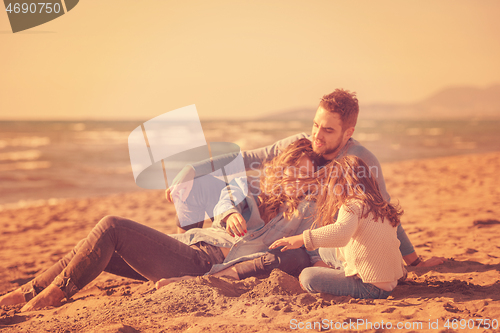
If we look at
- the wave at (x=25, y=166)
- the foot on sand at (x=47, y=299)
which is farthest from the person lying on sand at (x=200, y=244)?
the wave at (x=25, y=166)

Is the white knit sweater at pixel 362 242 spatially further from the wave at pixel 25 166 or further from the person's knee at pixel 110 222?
the wave at pixel 25 166

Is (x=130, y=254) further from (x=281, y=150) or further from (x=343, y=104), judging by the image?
(x=343, y=104)

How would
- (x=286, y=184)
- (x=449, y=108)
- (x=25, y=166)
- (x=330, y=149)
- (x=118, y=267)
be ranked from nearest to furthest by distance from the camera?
(x=286, y=184) < (x=118, y=267) < (x=330, y=149) < (x=25, y=166) < (x=449, y=108)

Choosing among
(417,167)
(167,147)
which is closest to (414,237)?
(417,167)

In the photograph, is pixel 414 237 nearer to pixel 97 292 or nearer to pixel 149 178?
pixel 97 292

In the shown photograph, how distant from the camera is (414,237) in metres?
4.09

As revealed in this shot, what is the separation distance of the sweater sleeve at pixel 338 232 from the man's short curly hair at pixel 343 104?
3.66 feet

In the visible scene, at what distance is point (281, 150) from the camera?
3215mm

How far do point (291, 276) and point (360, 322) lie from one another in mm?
654

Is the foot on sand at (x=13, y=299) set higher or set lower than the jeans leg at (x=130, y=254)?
lower

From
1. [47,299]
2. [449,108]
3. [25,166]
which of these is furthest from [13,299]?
[449,108]

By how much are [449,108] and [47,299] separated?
6582 cm

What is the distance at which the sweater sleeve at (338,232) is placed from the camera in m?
2.09

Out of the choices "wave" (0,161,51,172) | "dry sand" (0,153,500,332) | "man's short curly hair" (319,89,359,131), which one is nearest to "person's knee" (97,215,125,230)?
"dry sand" (0,153,500,332)
